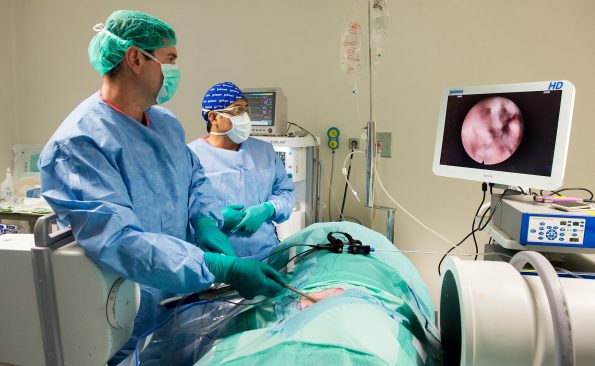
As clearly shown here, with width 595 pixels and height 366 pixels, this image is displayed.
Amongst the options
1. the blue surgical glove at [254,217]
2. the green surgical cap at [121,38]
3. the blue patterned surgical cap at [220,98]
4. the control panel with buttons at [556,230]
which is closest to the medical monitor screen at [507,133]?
the control panel with buttons at [556,230]

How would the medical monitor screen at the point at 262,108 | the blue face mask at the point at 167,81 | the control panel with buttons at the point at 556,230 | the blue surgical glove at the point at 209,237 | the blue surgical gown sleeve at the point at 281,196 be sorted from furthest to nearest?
1. the medical monitor screen at the point at 262,108
2. the blue surgical gown sleeve at the point at 281,196
3. the blue surgical glove at the point at 209,237
4. the blue face mask at the point at 167,81
5. the control panel with buttons at the point at 556,230

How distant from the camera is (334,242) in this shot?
1.38m

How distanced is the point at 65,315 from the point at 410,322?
2.75ft

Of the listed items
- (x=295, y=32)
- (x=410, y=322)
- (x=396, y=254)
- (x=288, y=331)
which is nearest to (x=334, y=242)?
(x=396, y=254)

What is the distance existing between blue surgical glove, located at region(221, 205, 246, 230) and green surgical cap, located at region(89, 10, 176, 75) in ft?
2.44

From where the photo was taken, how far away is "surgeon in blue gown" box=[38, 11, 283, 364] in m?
0.92

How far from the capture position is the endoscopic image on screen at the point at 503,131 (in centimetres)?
122

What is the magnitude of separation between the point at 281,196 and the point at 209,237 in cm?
62

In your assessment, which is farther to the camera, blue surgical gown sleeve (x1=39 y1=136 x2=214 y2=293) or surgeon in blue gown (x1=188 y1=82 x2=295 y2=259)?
surgeon in blue gown (x1=188 y1=82 x2=295 y2=259)

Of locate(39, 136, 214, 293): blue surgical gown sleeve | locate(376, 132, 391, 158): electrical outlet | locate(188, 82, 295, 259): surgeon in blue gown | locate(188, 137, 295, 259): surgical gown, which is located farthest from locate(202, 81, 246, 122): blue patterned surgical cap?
locate(376, 132, 391, 158): electrical outlet

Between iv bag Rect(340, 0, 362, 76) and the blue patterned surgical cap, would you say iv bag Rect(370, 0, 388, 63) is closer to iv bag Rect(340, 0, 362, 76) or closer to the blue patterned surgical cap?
iv bag Rect(340, 0, 362, 76)

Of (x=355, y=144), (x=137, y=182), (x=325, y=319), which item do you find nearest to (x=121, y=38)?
(x=137, y=182)

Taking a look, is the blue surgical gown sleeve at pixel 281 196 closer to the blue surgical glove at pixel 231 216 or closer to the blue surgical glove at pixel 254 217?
the blue surgical glove at pixel 254 217

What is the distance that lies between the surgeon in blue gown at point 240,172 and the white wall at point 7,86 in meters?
2.29
